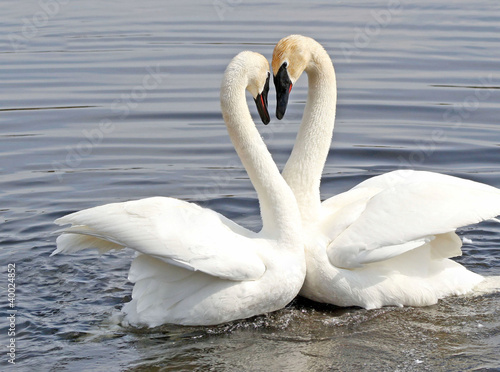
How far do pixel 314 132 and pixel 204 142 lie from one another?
14.2 ft

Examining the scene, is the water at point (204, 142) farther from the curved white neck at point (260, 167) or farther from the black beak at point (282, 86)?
the black beak at point (282, 86)

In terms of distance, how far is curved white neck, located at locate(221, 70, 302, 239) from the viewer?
602cm

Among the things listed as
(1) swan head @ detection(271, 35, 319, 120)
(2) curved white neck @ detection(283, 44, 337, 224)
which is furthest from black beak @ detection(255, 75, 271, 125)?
(2) curved white neck @ detection(283, 44, 337, 224)

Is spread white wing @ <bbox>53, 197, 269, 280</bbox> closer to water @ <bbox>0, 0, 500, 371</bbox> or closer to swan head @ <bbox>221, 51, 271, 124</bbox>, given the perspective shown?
water @ <bbox>0, 0, 500, 371</bbox>

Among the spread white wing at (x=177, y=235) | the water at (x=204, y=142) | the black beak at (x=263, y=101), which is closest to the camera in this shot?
the spread white wing at (x=177, y=235)

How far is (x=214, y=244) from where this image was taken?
18.3ft

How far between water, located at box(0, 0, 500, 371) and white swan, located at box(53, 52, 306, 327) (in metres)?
0.24

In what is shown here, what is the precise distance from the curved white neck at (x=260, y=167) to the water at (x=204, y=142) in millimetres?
687

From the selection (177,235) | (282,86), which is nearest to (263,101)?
(282,86)

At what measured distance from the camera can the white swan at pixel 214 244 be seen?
557 cm

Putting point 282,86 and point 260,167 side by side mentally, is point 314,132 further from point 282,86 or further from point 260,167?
point 260,167

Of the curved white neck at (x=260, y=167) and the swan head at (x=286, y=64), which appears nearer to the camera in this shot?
the curved white neck at (x=260, y=167)

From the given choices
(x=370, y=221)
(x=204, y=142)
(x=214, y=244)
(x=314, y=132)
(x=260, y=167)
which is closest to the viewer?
(x=214, y=244)

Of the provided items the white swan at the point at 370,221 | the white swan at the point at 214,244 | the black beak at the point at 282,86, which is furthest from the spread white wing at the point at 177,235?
the black beak at the point at 282,86
